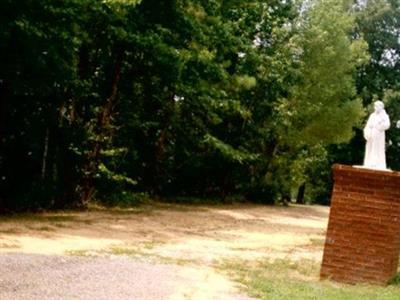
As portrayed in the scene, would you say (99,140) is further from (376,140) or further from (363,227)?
(363,227)

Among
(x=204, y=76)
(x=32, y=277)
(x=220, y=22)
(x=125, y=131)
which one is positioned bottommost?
(x=32, y=277)

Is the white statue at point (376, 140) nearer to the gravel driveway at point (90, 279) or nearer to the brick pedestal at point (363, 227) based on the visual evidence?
the brick pedestal at point (363, 227)

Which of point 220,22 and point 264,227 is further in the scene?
point 220,22

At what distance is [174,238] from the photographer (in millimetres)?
14711

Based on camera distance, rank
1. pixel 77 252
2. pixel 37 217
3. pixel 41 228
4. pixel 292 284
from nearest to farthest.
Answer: pixel 292 284 → pixel 77 252 → pixel 41 228 → pixel 37 217

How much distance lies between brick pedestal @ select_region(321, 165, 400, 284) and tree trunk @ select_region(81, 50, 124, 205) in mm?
11101

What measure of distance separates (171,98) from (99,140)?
6.98 m

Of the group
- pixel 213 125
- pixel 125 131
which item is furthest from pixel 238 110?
pixel 125 131

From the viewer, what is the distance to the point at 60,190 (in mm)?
19422

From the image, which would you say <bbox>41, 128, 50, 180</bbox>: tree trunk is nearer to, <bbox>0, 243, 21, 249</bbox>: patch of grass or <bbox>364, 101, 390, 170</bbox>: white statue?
<bbox>0, 243, 21, 249</bbox>: patch of grass

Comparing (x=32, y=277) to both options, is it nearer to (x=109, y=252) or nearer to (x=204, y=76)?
(x=109, y=252)

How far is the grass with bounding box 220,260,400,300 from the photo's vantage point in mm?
8680

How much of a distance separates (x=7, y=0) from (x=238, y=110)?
1340 cm

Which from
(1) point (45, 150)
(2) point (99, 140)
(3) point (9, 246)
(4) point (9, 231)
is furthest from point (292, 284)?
(2) point (99, 140)
